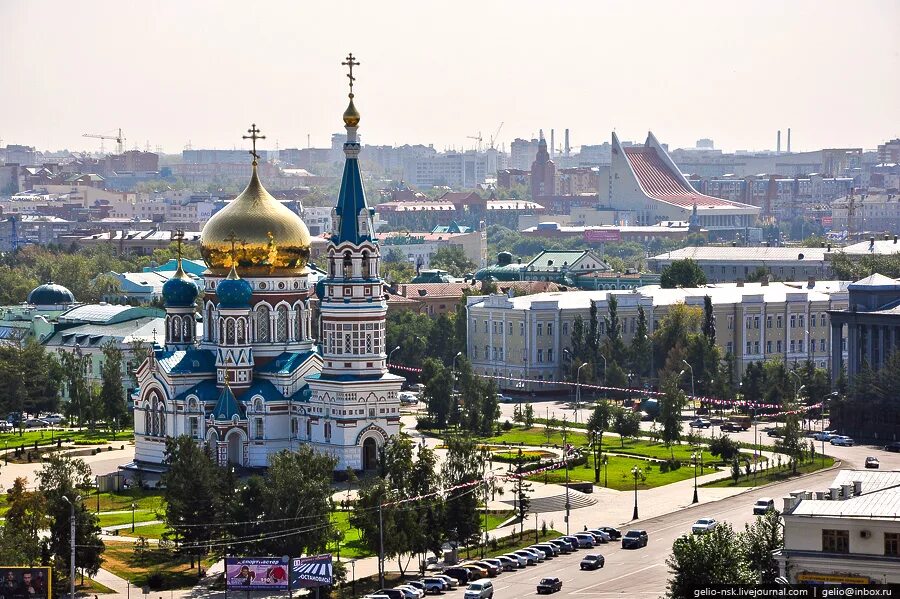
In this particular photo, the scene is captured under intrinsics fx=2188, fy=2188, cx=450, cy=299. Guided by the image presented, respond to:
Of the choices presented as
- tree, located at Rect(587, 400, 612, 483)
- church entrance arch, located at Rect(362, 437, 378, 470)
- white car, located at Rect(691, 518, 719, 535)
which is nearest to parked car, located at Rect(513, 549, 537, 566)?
white car, located at Rect(691, 518, 719, 535)

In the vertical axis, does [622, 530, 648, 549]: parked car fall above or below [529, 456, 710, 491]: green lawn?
above

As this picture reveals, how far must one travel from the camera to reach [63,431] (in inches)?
3314

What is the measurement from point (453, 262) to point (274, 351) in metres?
86.0

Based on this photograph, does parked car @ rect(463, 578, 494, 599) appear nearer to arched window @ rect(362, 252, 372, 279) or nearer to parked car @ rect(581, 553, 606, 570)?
parked car @ rect(581, 553, 606, 570)

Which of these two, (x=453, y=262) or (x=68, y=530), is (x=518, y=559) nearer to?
(x=68, y=530)

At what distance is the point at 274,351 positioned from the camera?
7425 cm

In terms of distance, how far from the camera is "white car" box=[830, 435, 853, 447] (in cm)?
7738

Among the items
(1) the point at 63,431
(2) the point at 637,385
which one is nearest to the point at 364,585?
(1) the point at 63,431

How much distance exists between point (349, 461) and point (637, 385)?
26.9m

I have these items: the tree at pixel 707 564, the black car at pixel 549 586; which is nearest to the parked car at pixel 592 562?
the black car at pixel 549 586

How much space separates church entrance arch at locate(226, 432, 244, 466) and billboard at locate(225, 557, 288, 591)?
20.2 m

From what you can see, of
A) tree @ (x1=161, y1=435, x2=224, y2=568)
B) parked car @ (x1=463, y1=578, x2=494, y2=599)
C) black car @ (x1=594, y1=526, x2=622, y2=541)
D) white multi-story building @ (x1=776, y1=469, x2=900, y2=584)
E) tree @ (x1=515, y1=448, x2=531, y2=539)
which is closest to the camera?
white multi-story building @ (x1=776, y1=469, x2=900, y2=584)

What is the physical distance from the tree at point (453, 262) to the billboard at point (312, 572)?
317 ft

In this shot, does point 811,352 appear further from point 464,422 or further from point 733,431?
point 464,422
